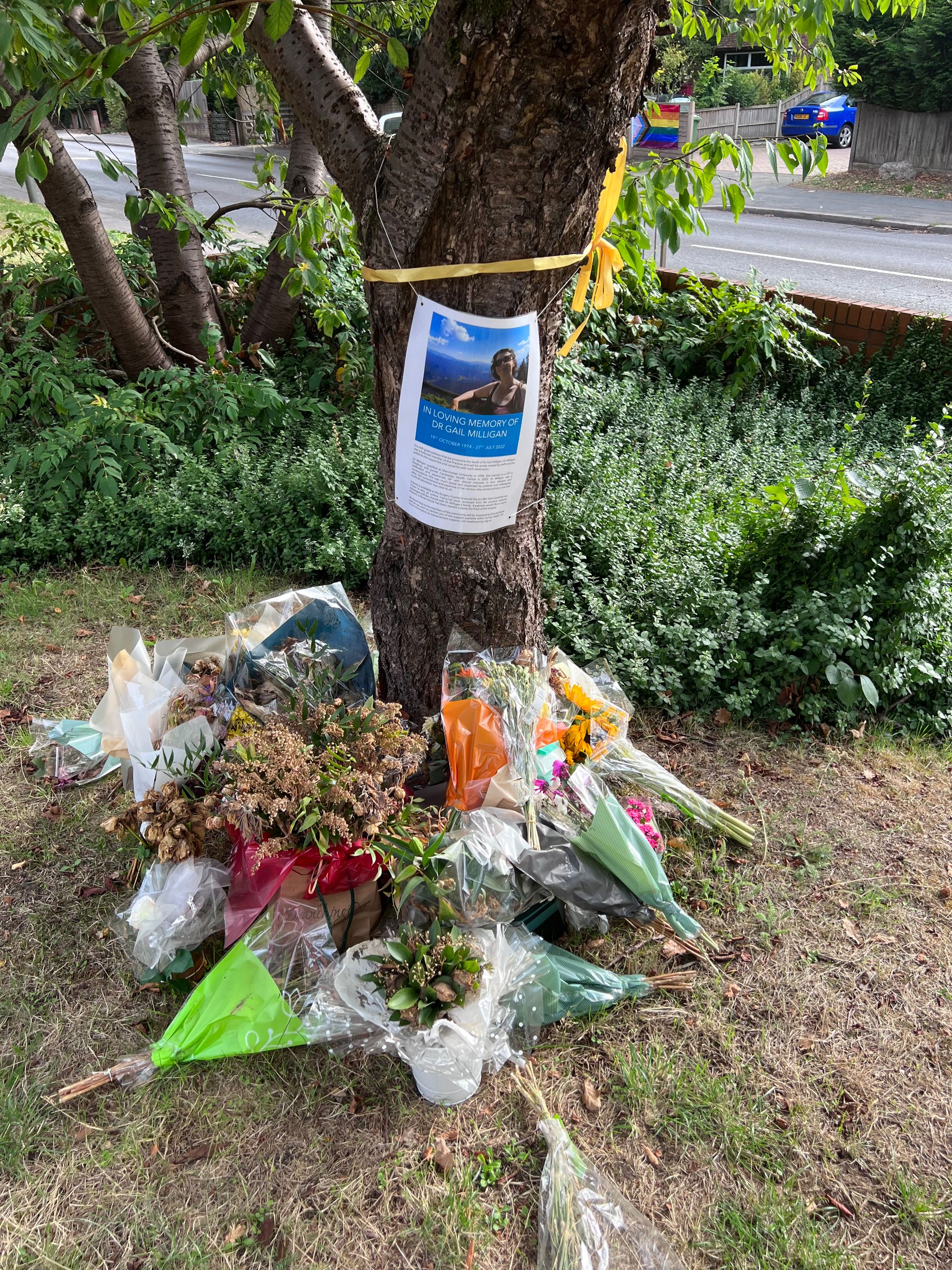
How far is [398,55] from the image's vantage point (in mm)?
2156

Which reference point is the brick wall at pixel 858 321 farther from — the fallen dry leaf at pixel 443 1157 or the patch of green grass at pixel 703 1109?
the fallen dry leaf at pixel 443 1157

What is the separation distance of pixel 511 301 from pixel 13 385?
348 cm

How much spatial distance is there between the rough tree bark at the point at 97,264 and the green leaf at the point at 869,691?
3976 mm

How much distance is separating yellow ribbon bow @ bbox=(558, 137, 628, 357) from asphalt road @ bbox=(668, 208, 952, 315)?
6247mm

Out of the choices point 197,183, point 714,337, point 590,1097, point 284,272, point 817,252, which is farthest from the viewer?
point 197,183

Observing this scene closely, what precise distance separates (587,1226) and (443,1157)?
1.04ft

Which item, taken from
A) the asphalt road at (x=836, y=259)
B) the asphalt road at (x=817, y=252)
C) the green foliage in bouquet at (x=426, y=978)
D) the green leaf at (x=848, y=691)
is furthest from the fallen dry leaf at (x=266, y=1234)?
the asphalt road at (x=836, y=259)

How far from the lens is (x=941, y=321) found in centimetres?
509

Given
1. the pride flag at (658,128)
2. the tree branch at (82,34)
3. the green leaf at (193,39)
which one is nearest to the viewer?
the green leaf at (193,39)

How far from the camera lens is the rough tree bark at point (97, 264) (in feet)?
14.2

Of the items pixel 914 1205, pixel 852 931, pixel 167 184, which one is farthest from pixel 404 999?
pixel 167 184

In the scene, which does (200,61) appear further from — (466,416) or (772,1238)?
(772,1238)

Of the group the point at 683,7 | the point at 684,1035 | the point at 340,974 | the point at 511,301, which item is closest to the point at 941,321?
the point at 683,7

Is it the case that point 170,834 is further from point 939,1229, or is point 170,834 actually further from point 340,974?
point 939,1229
